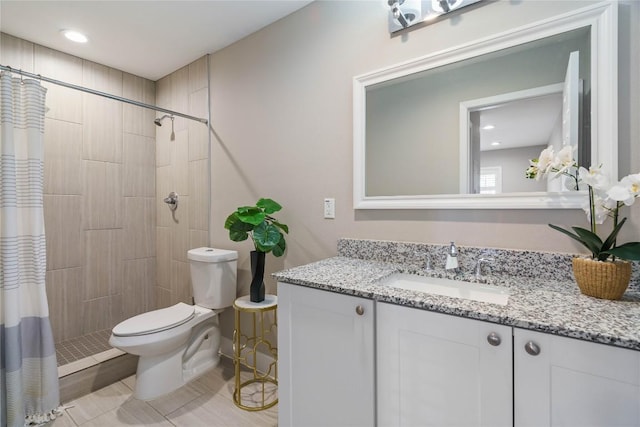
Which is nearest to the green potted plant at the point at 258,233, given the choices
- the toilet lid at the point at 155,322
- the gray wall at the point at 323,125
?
the gray wall at the point at 323,125

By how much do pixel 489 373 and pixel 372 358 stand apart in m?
0.37

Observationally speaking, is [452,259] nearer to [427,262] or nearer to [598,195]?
[427,262]

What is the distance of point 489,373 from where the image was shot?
0.87m

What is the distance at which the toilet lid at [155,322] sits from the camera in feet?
5.76

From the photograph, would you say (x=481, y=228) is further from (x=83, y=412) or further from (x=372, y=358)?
(x=83, y=412)

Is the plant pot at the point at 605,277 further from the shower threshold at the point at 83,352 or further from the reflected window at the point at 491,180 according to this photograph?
the shower threshold at the point at 83,352

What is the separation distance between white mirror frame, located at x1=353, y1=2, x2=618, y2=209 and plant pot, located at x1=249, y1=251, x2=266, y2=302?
0.76m

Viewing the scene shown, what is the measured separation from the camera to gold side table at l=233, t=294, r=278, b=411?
176 cm

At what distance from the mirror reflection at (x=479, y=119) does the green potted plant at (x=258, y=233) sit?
588 millimetres

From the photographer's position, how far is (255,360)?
74.1 inches

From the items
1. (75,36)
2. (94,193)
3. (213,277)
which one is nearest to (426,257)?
(213,277)

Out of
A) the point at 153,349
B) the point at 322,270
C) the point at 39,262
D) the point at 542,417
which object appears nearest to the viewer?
the point at 542,417

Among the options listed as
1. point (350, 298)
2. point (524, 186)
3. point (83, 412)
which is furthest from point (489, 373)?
point (83, 412)

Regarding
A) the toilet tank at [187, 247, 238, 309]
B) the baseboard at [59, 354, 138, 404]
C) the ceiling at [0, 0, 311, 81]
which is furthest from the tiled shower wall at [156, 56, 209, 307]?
the baseboard at [59, 354, 138, 404]
